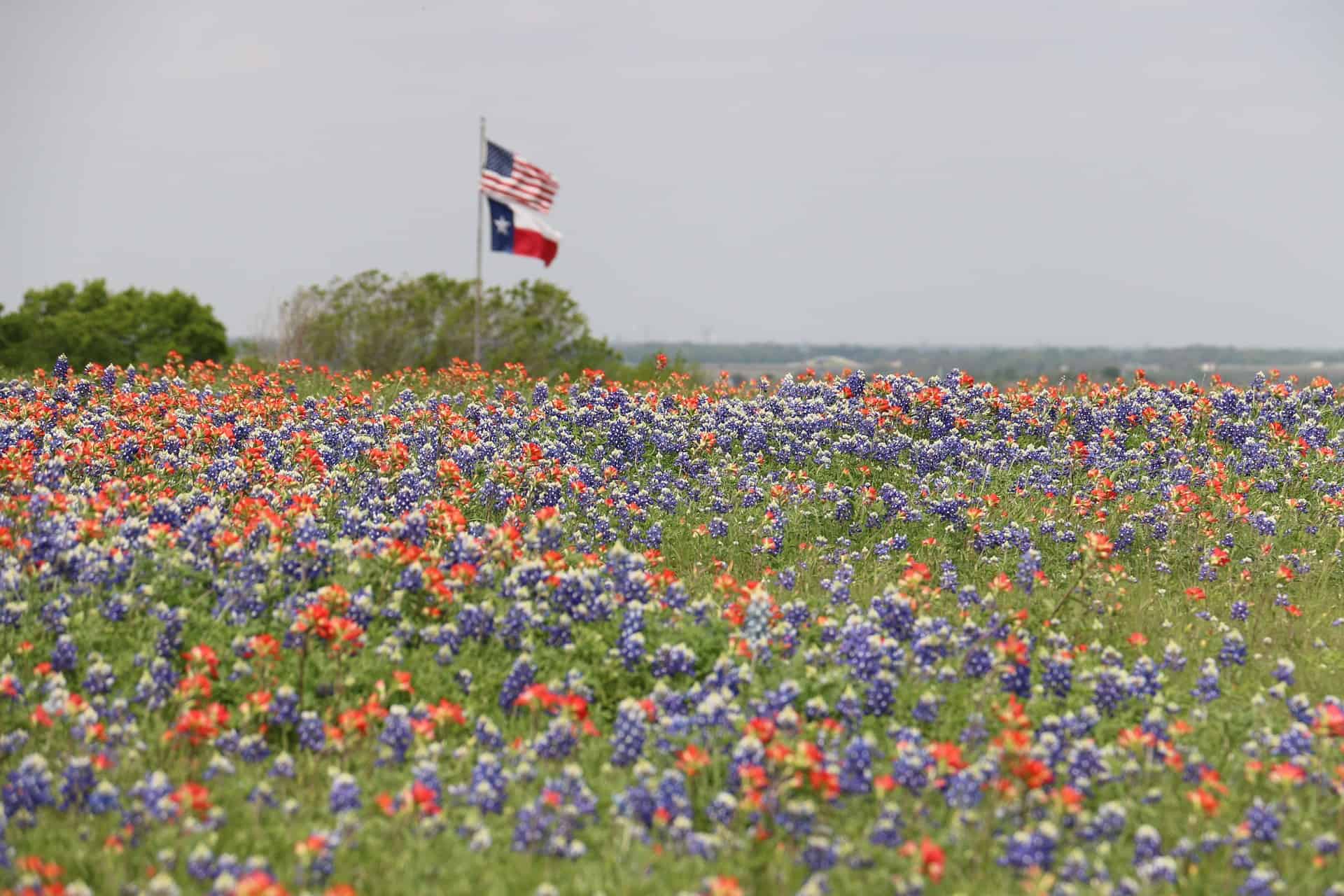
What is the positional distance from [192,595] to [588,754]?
2.77 m

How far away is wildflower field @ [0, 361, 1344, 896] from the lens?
496cm

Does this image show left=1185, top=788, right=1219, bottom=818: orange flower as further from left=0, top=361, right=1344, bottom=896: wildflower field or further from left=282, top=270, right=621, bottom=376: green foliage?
left=282, top=270, right=621, bottom=376: green foliage

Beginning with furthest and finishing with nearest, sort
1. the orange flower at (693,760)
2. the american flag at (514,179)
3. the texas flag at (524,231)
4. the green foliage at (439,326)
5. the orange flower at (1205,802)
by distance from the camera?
the green foliage at (439,326), the texas flag at (524,231), the american flag at (514,179), the orange flower at (693,760), the orange flower at (1205,802)

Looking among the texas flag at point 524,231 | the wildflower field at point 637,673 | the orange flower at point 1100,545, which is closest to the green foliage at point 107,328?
the texas flag at point 524,231

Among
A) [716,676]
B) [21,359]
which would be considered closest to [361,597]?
[716,676]

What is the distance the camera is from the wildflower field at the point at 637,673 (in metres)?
4.96

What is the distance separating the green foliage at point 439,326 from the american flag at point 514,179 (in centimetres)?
2399

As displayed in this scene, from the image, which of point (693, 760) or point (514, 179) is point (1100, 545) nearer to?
point (693, 760)

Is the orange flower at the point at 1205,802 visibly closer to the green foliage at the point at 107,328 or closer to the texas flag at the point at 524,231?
the texas flag at the point at 524,231

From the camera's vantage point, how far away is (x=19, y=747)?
5711mm

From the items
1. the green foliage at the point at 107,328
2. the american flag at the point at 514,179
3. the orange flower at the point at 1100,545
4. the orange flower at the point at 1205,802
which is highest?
the american flag at the point at 514,179

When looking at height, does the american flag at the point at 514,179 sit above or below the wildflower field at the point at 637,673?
above

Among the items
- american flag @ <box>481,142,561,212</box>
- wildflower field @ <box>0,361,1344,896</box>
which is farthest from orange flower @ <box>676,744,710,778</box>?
american flag @ <box>481,142,561,212</box>

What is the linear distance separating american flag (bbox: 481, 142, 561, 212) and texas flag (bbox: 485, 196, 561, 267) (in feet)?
1.00
